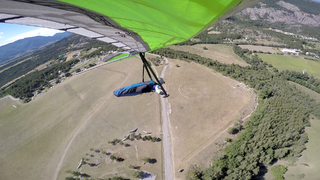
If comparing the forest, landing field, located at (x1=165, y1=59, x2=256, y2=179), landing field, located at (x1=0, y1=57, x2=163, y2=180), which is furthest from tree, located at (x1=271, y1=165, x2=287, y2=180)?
landing field, located at (x1=0, y1=57, x2=163, y2=180)

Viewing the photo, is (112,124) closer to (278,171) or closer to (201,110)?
(201,110)

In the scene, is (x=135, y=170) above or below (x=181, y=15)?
below

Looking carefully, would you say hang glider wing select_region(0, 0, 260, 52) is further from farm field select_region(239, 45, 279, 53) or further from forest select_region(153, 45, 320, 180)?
farm field select_region(239, 45, 279, 53)

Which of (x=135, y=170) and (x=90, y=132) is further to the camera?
(x=90, y=132)

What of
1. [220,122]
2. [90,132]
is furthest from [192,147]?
[90,132]

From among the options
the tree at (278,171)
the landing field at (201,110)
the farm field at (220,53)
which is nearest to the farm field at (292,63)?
the farm field at (220,53)

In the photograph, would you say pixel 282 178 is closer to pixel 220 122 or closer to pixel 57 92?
pixel 220 122

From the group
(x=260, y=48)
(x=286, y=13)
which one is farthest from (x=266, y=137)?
(x=286, y=13)
